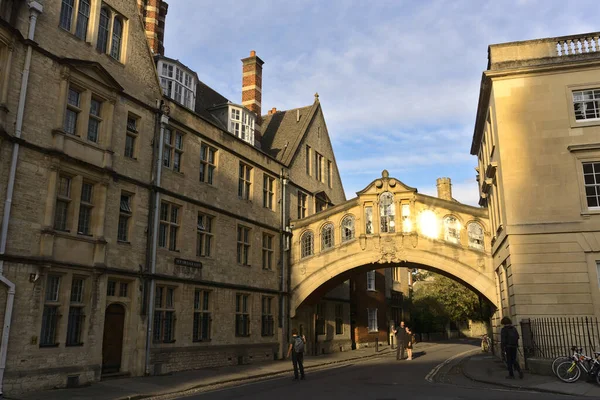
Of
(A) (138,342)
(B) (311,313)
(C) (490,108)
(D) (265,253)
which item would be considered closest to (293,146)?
(D) (265,253)

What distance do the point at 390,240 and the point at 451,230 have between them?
116 inches

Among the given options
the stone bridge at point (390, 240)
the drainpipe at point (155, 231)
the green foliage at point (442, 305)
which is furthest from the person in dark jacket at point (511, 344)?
the green foliage at point (442, 305)

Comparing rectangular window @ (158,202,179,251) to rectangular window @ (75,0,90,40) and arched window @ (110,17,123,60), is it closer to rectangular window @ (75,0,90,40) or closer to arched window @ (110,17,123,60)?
arched window @ (110,17,123,60)

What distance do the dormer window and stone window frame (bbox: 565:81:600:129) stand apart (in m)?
15.0

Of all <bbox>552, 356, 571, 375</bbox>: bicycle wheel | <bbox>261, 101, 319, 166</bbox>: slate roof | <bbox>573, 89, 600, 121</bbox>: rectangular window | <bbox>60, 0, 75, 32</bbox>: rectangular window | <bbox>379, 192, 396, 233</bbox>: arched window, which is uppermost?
<bbox>261, 101, 319, 166</bbox>: slate roof

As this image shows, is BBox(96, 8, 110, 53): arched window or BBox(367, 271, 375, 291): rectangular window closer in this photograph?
BBox(96, 8, 110, 53): arched window

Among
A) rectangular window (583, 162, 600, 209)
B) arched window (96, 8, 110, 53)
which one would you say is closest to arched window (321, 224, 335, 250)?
rectangular window (583, 162, 600, 209)

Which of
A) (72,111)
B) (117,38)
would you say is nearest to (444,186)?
(117,38)

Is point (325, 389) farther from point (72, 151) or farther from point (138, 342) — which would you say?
point (72, 151)

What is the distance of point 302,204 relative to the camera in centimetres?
2989

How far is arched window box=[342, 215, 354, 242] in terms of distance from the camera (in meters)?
26.1

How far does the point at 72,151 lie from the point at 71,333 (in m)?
5.44

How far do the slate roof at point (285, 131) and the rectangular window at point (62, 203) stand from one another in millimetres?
14155

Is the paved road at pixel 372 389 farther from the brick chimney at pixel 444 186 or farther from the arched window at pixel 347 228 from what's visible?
the brick chimney at pixel 444 186
